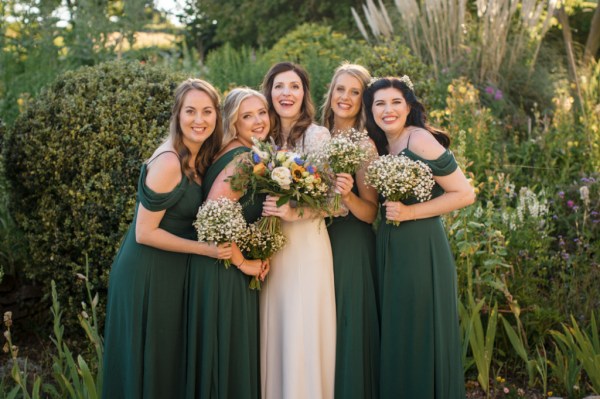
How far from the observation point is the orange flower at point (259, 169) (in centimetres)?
405

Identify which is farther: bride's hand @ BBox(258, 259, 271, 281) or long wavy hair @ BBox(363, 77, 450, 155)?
long wavy hair @ BBox(363, 77, 450, 155)

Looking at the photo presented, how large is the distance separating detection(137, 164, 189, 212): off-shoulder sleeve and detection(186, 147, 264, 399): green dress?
0.24 m

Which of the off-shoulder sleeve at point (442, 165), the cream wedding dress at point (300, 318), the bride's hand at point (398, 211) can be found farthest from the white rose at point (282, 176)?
the off-shoulder sleeve at point (442, 165)

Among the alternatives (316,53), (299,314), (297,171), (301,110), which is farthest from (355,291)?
(316,53)

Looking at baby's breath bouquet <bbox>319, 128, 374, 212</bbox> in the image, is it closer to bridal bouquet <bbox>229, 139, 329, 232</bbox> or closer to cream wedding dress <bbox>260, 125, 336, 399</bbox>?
bridal bouquet <bbox>229, 139, 329, 232</bbox>

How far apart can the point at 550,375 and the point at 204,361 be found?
2734mm

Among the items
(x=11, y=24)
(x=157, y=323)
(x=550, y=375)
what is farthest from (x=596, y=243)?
(x=11, y=24)

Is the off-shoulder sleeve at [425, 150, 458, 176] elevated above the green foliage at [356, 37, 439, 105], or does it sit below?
below

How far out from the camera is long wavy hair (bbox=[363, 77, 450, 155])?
4.58m

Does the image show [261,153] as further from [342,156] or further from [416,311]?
[416,311]

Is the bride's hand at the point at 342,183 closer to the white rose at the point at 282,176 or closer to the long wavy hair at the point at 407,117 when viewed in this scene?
the white rose at the point at 282,176

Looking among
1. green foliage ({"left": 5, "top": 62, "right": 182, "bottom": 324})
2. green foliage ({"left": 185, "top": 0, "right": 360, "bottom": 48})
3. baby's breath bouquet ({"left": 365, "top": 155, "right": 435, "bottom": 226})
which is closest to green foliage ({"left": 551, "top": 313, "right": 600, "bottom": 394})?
baby's breath bouquet ({"left": 365, "top": 155, "right": 435, "bottom": 226})

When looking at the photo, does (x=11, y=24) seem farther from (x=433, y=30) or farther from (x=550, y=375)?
(x=550, y=375)

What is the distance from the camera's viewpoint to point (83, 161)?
5598 millimetres
